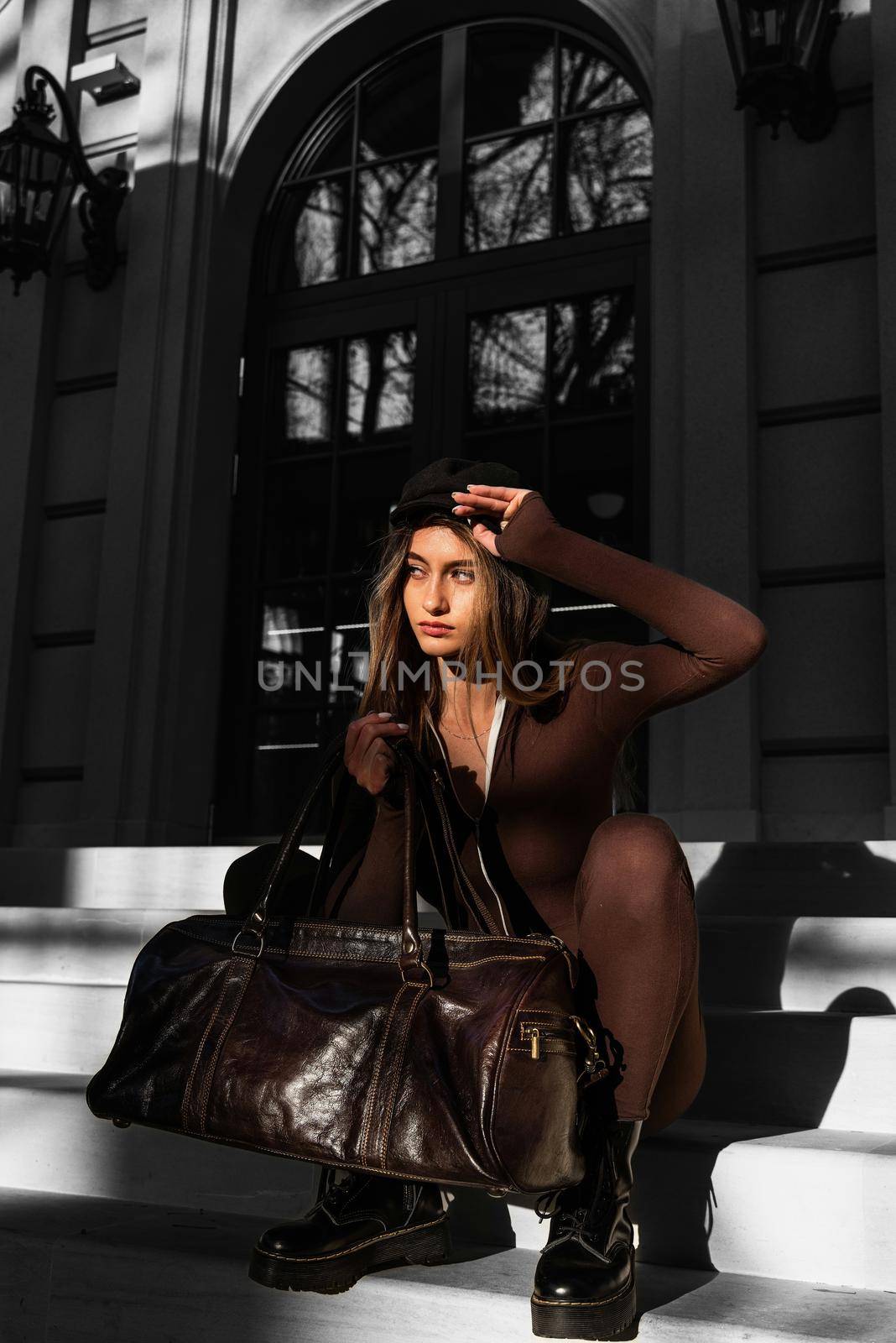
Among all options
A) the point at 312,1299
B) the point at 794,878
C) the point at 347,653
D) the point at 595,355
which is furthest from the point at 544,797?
the point at 595,355

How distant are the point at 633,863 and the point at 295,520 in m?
3.90

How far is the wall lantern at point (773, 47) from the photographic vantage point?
12.0ft

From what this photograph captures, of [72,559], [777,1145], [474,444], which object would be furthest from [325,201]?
[777,1145]

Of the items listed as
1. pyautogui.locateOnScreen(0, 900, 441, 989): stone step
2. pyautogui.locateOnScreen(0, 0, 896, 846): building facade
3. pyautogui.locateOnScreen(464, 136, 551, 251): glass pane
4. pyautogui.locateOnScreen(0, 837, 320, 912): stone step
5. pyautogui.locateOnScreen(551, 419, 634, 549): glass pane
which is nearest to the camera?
pyautogui.locateOnScreen(0, 900, 441, 989): stone step

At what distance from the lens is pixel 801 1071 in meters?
1.93

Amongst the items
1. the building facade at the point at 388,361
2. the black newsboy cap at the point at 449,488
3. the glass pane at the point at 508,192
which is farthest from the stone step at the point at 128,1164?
the glass pane at the point at 508,192

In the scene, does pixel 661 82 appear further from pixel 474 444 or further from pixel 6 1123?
pixel 6 1123

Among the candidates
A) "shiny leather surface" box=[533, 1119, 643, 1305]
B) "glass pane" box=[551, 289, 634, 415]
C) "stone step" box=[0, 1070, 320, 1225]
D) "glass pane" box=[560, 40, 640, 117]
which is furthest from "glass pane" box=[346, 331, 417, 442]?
"shiny leather surface" box=[533, 1119, 643, 1305]

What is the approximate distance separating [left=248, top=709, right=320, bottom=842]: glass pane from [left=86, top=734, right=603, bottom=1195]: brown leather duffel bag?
3.33m

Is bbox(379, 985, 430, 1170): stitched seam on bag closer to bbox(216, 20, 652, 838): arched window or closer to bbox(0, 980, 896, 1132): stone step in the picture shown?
bbox(0, 980, 896, 1132): stone step

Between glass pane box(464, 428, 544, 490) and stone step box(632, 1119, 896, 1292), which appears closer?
stone step box(632, 1119, 896, 1292)

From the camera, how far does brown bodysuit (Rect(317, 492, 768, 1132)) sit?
4.94ft

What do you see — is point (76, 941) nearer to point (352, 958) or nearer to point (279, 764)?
point (352, 958)

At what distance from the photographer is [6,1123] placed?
213cm
